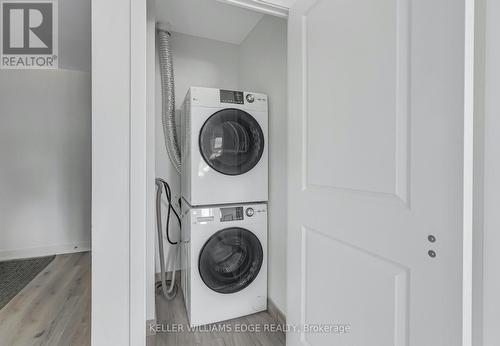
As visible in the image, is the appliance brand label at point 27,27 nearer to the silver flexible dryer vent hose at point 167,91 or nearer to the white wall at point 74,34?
the white wall at point 74,34

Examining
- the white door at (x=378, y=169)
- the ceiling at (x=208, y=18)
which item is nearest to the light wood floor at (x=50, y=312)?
the white door at (x=378, y=169)

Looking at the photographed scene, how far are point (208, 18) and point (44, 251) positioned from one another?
3.24 metres

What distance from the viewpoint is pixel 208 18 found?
7.27 feet

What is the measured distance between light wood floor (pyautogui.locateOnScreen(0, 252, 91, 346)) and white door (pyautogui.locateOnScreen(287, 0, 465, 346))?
1581mm

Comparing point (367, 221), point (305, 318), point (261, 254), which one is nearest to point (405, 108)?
point (367, 221)

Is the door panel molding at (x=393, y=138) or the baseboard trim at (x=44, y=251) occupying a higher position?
the door panel molding at (x=393, y=138)

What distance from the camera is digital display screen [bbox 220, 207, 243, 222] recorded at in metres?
1.82

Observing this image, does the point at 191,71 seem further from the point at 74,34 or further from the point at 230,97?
the point at 74,34

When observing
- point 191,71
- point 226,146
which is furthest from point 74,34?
point 226,146

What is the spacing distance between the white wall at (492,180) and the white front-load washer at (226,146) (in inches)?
53.4

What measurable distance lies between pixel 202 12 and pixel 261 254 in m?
2.05

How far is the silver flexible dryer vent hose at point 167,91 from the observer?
6.88 feet

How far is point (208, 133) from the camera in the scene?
178cm

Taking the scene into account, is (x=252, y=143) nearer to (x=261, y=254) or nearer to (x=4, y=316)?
(x=261, y=254)
